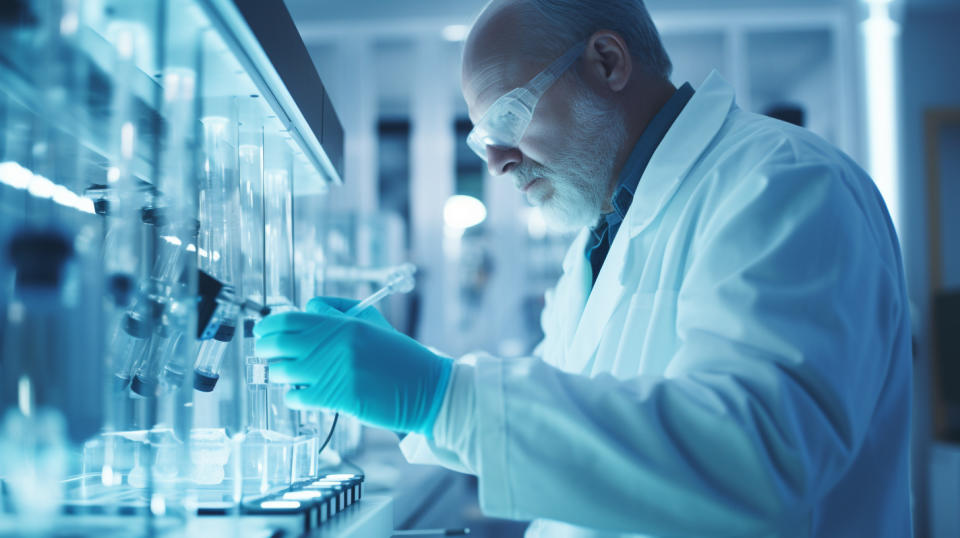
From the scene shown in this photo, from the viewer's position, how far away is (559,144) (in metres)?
1.21

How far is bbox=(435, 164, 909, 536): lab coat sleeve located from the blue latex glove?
0.21ft

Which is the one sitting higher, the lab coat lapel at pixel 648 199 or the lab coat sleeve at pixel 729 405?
the lab coat lapel at pixel 648 199

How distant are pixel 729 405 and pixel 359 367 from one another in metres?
0.45

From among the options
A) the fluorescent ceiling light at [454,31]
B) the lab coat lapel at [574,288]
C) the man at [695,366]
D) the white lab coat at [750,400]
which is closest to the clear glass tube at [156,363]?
the man at [695,366]

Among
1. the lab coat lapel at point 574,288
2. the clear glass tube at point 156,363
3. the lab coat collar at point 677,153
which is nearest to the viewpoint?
the clear glass tube at point 156,363

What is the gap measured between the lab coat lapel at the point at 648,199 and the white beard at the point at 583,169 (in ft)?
0.41

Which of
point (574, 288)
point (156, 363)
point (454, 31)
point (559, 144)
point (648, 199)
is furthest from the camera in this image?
point (454, 31)

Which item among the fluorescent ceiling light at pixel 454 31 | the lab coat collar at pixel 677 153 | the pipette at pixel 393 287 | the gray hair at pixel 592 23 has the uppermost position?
the fluorescent ceiling light at pixel 454 31

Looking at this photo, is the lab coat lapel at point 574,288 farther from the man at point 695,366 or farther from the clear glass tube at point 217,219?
the clear glass tube at point 217,219

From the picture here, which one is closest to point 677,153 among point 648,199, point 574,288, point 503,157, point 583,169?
point 648,199

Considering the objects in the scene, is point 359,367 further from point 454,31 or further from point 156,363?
point 454,31

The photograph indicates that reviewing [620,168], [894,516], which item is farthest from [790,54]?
[894,516]

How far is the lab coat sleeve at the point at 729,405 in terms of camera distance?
0.71 meters

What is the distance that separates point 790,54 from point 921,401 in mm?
2146
